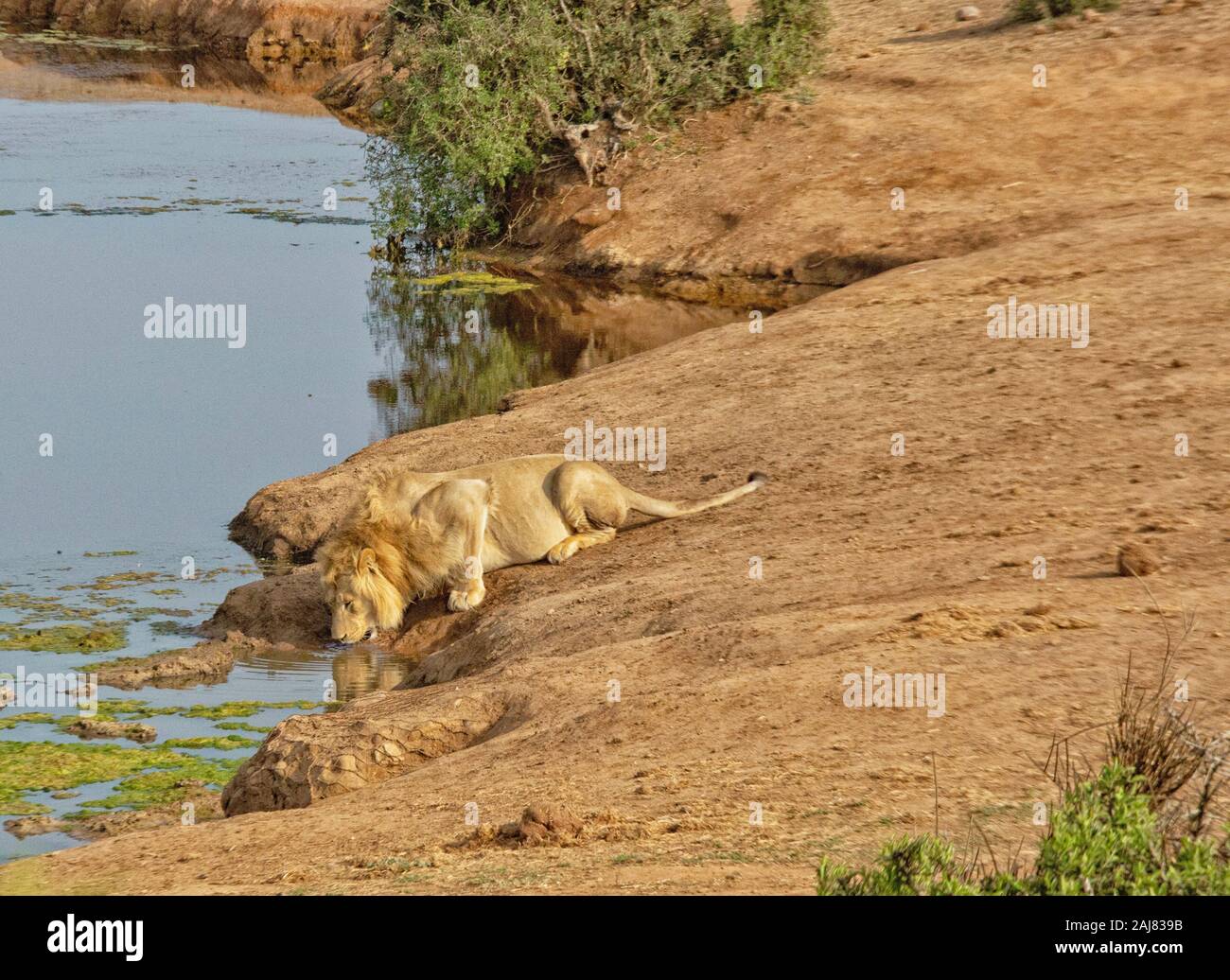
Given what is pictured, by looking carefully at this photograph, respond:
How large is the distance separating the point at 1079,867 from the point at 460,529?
25.4 feet

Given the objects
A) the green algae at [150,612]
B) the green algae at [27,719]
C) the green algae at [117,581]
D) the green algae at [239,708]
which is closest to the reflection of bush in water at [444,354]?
the green algae at [117,581]

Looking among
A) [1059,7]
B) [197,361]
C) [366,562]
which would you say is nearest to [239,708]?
[366,562]

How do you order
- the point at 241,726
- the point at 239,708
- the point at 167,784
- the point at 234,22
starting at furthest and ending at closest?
the point at 234,22, the point at 239,708, the point at 241,726, the point at 167,784

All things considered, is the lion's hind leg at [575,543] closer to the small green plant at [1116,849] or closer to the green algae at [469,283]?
the small green plant at [1116,849]

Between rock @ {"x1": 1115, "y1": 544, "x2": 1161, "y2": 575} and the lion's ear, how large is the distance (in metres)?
5.47

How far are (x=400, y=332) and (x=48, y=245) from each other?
755cm

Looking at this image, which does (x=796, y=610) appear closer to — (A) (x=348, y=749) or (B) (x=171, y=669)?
(A) (x=348, y=749)

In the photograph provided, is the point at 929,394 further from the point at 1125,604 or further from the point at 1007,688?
the point at 1007,688

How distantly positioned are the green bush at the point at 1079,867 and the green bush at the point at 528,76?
2440 centimetres

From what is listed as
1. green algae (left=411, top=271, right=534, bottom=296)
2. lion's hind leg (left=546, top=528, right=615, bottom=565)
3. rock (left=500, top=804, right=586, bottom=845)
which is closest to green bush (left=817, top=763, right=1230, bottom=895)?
rock (left=500, top=804, right=586, bottom=845)

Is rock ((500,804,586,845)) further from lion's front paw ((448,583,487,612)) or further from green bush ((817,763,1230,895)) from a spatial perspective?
lion's front paw ((448,583,487,612))

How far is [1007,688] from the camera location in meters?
8.70

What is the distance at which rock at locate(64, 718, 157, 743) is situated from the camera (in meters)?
11.4

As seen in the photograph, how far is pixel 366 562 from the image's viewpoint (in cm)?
1300
